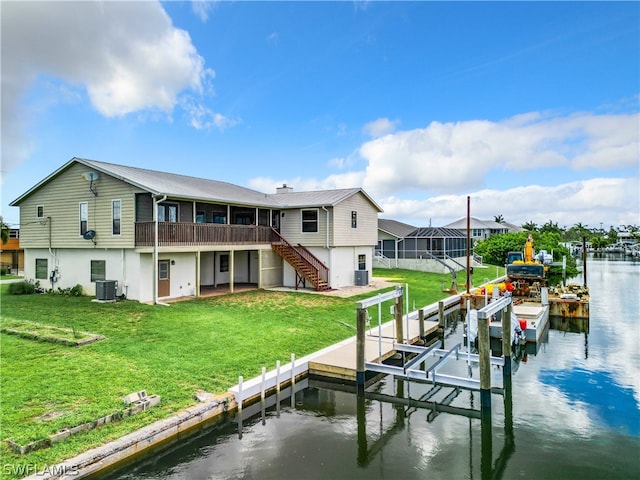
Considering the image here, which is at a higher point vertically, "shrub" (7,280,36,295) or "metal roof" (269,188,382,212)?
"metal roof" (269,188,382,212)

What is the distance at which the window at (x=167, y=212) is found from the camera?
61.8 feet

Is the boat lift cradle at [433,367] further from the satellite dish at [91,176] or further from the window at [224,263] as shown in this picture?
the satellite dish at [91,176]

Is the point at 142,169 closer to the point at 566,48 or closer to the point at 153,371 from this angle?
the point at 153,371

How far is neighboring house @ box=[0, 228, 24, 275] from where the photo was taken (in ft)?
109

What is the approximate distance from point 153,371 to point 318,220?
15714mm

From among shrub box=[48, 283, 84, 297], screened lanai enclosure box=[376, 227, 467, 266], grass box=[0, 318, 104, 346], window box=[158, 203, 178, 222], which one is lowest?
grass box=[0, 318, 104, 346]

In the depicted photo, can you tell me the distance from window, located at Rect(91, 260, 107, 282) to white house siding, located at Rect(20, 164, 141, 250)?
0.73 meters

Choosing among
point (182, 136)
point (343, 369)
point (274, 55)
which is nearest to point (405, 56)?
point (274, 55)

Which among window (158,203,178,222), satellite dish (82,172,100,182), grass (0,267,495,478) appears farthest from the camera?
window (158,203,178,222)

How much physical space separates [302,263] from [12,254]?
27.3 m

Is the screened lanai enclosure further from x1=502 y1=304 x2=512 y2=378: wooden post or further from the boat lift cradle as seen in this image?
the boat lift cradle

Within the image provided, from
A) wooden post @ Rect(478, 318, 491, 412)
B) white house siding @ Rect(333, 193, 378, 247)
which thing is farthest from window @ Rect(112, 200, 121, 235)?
wooden post @ Rect(478, 318, 491, 412)

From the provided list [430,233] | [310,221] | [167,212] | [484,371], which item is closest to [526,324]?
[484,371]

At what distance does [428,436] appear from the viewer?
25.3ft
